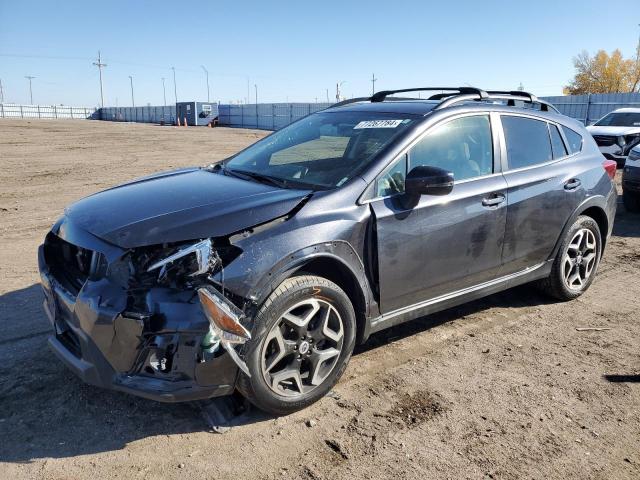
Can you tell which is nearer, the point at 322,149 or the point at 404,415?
the point at 404,415

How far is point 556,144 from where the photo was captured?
4953 millimetres

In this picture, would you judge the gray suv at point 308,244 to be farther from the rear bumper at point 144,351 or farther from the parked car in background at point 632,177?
the parked car in background at point 632,177

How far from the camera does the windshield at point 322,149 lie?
3.74 meters

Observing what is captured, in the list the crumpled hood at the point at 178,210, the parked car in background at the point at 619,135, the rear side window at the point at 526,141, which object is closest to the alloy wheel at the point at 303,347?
the crumpled hood at the point at 178,210

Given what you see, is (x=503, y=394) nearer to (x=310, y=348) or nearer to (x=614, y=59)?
(x=310, y=348)

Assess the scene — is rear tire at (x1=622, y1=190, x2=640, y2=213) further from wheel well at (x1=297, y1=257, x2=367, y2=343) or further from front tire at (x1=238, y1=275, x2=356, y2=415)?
front tire at (x1=238, y1=275, x2=356, y2=415)

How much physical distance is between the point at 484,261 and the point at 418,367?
998 millimetres

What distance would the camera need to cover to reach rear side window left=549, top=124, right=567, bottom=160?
4.91m

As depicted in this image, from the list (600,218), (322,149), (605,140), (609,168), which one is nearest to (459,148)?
(322,149)

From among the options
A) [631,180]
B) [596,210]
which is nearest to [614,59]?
[631,180]

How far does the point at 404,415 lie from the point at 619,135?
46.6ft

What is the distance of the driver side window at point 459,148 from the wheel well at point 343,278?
3.08ft

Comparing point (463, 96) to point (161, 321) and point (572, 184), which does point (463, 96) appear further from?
point (161, 321)

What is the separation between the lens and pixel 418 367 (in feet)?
12.6
